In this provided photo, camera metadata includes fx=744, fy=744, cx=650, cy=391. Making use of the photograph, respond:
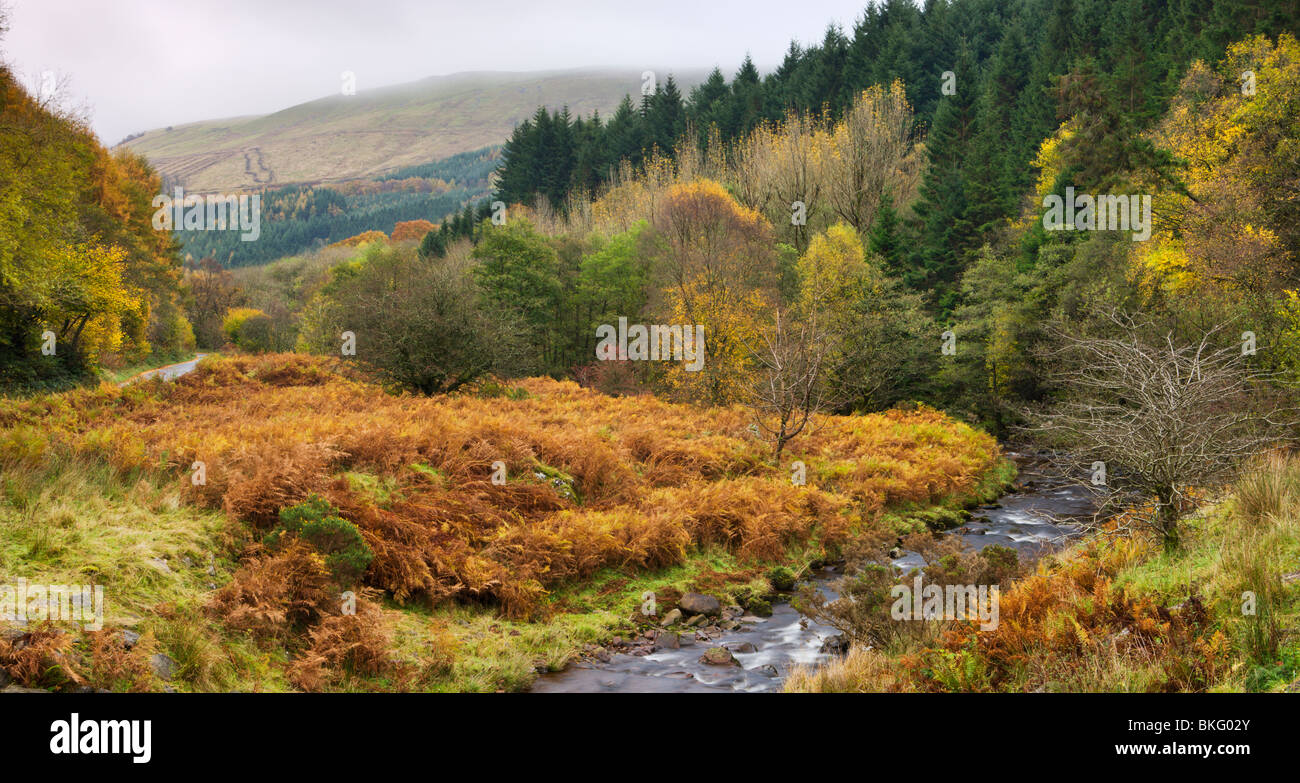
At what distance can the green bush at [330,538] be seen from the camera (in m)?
9.19

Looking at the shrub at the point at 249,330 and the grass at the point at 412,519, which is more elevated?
the shrub at the point at 249,330

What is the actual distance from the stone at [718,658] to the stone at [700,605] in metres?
1.71

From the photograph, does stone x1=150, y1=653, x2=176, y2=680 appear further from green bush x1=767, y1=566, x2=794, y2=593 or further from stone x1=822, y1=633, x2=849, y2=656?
green bush x1=767, y1=566, x2=794, y2=593

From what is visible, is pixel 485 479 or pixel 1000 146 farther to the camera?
pixel 1000 146

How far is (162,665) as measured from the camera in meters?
6.57

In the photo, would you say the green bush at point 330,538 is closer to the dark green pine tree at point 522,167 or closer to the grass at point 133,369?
the grass at point 133,369

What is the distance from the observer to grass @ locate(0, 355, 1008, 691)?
7777 millimetres

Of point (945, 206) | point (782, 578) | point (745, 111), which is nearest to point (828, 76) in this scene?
point (745, 111)

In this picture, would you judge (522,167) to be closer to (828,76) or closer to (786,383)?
(828,76)

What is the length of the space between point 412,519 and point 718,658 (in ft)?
16.5

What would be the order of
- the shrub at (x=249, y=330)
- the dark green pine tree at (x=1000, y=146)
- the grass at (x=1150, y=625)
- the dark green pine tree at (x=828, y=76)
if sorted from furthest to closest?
the shrub at (x=249, y=330)
the dark green pine tree at (x=828, y=76)
the dark green pine tree at (x=1000, y=146)
the grass at (x=1150, y=625)

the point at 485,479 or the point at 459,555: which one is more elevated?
the point at 485,479

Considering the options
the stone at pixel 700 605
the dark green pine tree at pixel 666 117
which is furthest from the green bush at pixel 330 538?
the dark green pine tree at pixel 666 117

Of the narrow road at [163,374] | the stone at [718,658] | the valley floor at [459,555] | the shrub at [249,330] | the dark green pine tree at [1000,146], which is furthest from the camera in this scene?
the shrub at [249,330]
